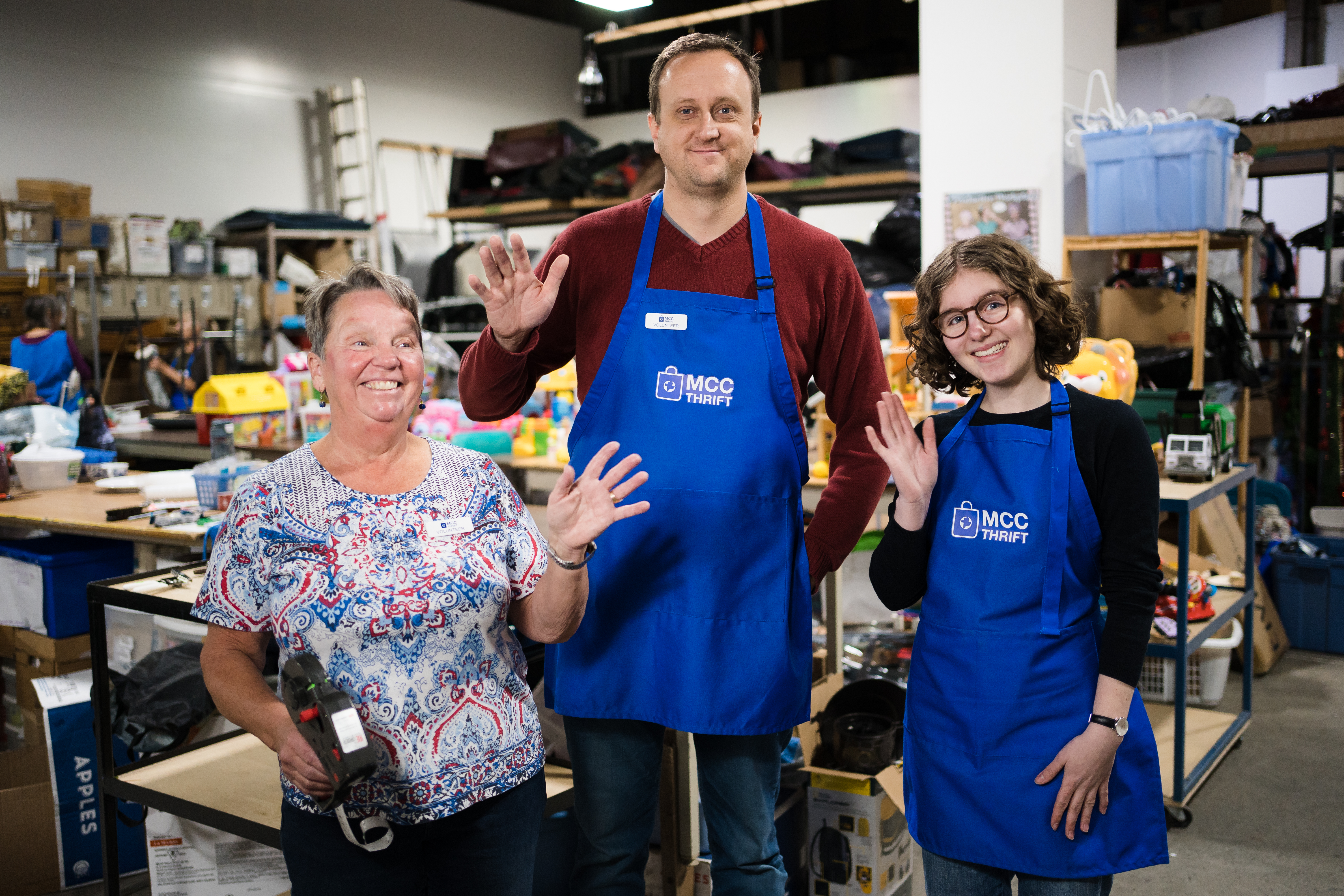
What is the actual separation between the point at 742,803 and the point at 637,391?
0.69 m

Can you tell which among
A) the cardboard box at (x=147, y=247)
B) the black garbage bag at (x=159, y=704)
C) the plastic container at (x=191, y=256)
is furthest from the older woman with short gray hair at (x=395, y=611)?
the plastic container at (x=191, y=256)

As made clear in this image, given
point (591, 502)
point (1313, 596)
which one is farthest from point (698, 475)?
point (1313, 596)

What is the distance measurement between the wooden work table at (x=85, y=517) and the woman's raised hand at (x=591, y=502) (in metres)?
2.10

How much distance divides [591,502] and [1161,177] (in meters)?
3.42

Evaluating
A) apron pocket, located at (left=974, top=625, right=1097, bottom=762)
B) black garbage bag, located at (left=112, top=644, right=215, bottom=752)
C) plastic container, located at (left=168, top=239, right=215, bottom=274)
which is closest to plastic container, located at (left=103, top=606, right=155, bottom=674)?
black garbage bag, located at (left=112, top=644, right=215, bottom=752)

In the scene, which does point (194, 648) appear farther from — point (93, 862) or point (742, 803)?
point (742, 803)

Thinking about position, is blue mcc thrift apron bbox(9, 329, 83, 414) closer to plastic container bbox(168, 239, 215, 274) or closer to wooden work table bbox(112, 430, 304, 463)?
wooden work table bbox(112, 430, 304, 463)

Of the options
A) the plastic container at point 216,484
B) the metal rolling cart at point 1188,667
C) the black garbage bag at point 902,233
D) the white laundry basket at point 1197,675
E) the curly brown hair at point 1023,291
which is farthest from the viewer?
the black garbage bag at point 902,233

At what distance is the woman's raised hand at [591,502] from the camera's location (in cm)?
158

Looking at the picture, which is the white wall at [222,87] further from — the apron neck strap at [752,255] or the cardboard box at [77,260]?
the apron neck strap at [752,255]

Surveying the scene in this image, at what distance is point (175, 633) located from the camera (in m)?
3.17

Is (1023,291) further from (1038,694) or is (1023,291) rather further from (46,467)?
(46,467)

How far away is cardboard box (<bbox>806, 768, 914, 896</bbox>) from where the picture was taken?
101 inches

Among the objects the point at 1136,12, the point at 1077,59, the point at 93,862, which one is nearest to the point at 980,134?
the point at 1077,59
